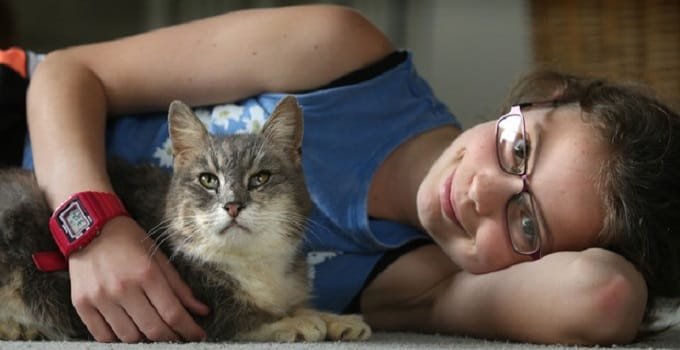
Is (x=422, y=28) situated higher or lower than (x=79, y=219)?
lower

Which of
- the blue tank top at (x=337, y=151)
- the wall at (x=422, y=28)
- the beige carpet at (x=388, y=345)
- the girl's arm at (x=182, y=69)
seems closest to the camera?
the beige carpet at (x=388, y=345)

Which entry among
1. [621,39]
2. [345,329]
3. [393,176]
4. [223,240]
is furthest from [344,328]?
[621,39]

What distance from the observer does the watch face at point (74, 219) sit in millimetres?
1274

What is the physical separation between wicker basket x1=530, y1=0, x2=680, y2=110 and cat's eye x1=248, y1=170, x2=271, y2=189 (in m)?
1.35

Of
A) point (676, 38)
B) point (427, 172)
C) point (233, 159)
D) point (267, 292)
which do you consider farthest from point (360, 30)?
point (676, 38)

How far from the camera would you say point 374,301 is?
162 centimetres

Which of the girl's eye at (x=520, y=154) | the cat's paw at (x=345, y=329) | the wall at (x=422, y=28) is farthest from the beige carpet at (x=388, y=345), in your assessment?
the wall at (x=422, y=28)

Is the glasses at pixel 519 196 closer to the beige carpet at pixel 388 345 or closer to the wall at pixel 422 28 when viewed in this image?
the beige carpet at pixel 388 345

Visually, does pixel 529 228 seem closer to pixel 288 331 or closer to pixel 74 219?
pixel 288 331

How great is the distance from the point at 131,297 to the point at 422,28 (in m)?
2.06

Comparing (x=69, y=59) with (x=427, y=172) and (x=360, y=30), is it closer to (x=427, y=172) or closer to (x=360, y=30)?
(x=360, y=30)

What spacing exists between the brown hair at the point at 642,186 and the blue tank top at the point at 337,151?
1.17ft

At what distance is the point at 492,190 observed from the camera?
1360mm

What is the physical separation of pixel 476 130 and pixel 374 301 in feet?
1.20
